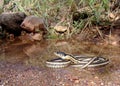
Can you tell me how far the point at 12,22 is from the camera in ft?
23.3

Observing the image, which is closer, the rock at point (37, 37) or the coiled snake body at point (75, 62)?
the coiled snake body at point (75, 62)

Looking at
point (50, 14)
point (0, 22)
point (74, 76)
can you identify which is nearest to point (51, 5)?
point (50, 14)

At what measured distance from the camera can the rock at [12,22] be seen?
23.3 feet

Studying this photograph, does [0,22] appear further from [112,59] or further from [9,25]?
[112,59]

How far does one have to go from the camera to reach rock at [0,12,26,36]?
709 centimetres

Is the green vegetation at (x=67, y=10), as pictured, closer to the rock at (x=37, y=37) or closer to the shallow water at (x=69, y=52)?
the rock at (x=37, y=37)

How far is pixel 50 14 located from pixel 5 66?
304 cm

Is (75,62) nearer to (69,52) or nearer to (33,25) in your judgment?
(69,52)

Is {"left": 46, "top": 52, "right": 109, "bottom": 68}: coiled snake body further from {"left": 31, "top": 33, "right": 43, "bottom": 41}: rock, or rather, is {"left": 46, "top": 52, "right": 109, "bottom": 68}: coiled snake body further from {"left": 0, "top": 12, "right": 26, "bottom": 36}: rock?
{"left": 0, "top": 12, "right": 26, "bottom": 36}: rock

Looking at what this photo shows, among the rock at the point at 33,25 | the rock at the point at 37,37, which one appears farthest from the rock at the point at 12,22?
the rock at the point at 37,37

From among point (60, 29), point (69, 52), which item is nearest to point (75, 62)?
point (69, 52)

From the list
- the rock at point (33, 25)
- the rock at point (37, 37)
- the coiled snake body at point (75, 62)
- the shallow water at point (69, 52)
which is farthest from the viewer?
the rock at point (33, 25)

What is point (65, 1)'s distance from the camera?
22.8 feet

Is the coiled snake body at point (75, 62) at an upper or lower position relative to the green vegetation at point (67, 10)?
lower
